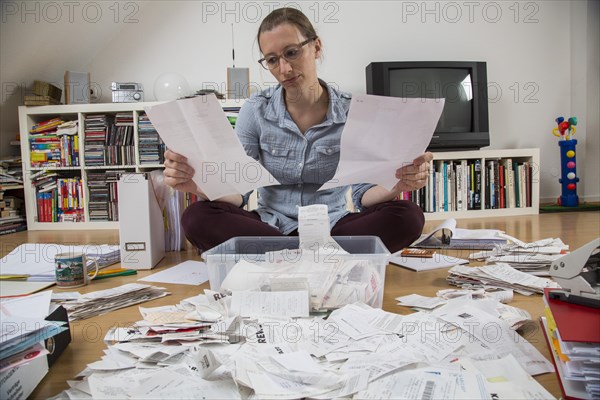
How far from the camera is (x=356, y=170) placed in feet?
3.92

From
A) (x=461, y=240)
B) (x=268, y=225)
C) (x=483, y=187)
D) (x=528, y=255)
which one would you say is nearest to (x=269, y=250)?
(x=268, y=225)

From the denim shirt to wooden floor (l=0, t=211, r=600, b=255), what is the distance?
1.88 feet

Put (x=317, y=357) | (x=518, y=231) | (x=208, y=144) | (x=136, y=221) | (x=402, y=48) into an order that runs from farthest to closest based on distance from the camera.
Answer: (x=402, y=48), (x=518, y=231), (x=136, y=221), (x=208, y=144), (x=317, y=357)

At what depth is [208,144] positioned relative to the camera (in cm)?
119

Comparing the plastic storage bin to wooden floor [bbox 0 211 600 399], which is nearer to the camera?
wooden floor [bbox 0 211 600 399]

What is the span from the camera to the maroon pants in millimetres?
1527

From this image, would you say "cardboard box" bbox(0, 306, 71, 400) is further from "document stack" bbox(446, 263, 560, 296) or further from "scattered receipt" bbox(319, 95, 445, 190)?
"document stack" bbox(446, 263, 560, 296)

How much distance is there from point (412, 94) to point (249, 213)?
1.86 m

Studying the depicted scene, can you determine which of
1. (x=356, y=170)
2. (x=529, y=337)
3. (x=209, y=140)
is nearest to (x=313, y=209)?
(x=356, y=170)

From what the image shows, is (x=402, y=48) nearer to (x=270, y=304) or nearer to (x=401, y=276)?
(x=401, y=276)

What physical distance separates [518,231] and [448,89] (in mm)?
1115

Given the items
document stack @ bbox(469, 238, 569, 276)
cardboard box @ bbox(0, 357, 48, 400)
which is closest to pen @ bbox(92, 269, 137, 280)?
cardboard box @ bbox(0, 357, 48, 400)

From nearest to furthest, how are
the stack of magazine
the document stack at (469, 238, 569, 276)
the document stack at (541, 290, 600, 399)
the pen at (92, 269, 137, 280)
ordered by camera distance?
the document stack at (541, 290, 600, 399), the document stack at (469, 238, 569, 276), the pen at (92, 269, 137, 280), the stack of magazine

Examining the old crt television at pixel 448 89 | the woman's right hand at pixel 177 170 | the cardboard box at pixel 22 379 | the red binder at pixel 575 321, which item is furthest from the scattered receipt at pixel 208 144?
the old crt television at pixel 448 89
